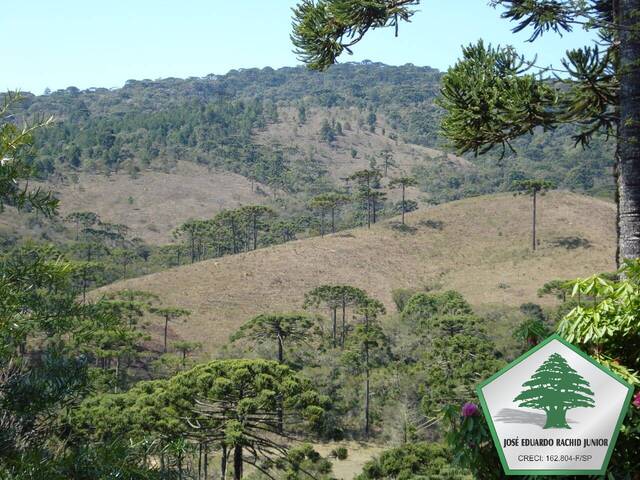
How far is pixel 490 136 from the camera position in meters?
5.99

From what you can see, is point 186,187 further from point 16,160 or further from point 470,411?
point 470,411

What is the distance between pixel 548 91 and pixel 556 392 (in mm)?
3520

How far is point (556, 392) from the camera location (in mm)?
2732

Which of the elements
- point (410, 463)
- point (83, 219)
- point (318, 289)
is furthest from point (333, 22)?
point (83, 219)

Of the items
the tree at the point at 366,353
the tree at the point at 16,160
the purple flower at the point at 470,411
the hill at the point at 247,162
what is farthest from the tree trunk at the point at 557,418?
the hill at the point at 247,162

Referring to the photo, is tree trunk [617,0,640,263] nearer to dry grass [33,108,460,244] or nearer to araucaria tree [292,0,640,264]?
araucaria tree [292,0,640,264]

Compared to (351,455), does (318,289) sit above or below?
above

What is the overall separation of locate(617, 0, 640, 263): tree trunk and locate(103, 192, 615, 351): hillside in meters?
39.1

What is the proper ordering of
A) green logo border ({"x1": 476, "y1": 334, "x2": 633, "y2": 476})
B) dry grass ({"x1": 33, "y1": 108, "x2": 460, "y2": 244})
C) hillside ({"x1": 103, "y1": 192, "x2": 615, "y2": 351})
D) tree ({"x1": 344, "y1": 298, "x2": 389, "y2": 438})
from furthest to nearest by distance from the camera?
dry grass ({"x1": 33, "y1": 108, "x2": 460, "y2": 244})
hillside ({"x1": 103, "y1": 192, "x2": 615, "y2": 351})
tree ({"x1": 344, "y1": 298, "x2": 389, "y2": 438})
green logo border ({"x1": 476, "y1": 334, "x2": 633, "y2": 476})

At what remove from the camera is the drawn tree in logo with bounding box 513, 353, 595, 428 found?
2723mm

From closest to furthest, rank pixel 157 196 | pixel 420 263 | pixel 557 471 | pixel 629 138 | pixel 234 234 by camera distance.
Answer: pixel 557 471, pixel 629 138, pixel 420 263, pixel 234 234, pixel 157 196

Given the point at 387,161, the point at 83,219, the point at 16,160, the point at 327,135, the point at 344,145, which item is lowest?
the point at 83,219

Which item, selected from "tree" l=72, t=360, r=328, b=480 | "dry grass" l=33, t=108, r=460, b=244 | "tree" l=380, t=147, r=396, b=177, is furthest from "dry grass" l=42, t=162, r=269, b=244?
"tree" l=72, t=360, r=328, b=480

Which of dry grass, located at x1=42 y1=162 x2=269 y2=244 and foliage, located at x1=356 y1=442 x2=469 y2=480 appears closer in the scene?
foliage, located at x1=356 y1=442 x2=469 y2=480
